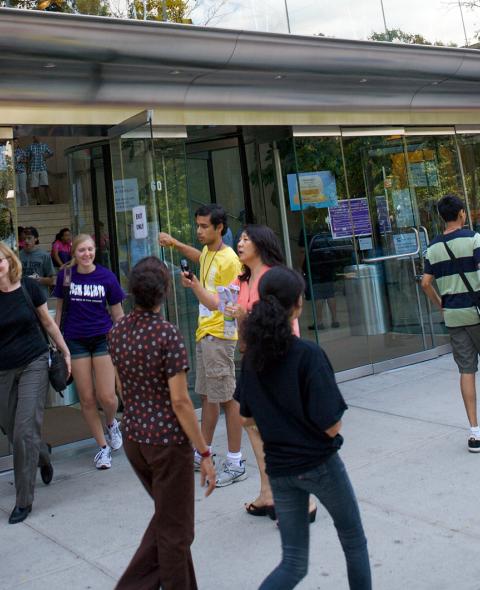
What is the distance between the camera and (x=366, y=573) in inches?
115

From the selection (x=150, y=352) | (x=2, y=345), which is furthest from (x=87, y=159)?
(x=150, y=352)

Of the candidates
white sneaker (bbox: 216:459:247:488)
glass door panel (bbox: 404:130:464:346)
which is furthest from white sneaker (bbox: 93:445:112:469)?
glass door panel (bbox: 404:130:464:346)

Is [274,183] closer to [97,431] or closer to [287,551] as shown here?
[97,431]

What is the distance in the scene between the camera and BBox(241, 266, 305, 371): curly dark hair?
2795mm

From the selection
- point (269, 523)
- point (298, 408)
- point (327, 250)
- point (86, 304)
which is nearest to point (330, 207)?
point (327, 250)

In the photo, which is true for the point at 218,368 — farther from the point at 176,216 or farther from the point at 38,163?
the point at 38,163

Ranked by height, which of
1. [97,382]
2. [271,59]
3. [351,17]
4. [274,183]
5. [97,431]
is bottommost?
[97,431]

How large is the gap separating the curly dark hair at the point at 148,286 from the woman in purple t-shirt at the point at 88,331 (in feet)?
8.26

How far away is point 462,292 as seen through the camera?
5.52 metres

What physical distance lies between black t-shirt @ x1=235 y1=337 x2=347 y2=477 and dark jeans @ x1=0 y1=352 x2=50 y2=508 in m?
2.40

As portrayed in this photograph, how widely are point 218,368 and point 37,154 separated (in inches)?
335

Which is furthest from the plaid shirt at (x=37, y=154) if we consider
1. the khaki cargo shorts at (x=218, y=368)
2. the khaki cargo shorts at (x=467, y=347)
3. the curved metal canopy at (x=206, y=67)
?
the khaki cargo shorts at (x=467, y=347)

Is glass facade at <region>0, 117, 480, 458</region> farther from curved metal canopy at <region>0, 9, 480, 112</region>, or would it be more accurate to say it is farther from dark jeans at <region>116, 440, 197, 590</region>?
dark jeans at <region>116, 440, 197, 590</region>

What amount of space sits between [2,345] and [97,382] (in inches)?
41.9
